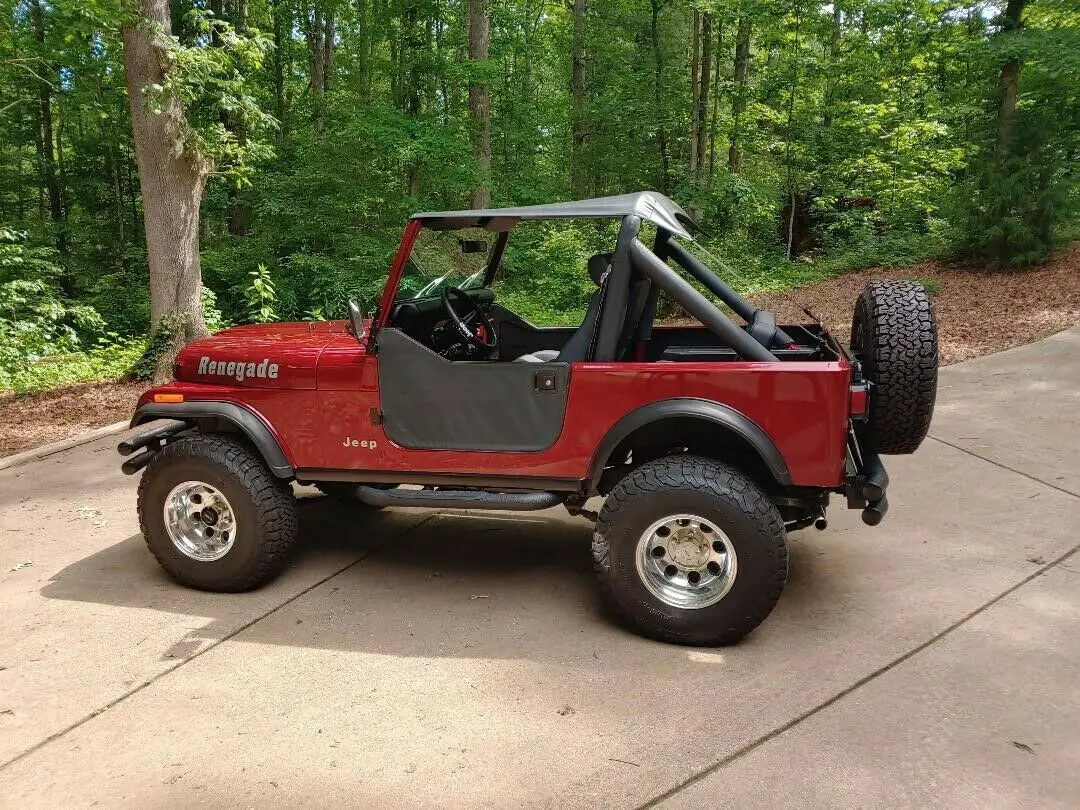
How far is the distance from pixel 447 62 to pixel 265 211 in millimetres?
4248

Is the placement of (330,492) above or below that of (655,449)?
below

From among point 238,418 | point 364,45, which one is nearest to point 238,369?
point 238,418

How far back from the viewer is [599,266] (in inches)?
143

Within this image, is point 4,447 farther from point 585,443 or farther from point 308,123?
point 308,123

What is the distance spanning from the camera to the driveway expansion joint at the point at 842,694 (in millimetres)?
2355

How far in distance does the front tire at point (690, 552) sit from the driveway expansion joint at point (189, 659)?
1.54 m

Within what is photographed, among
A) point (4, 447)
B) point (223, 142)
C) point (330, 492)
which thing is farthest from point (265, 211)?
point (330, 492)

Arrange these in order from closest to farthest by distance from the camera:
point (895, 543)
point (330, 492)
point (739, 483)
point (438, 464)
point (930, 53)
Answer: point (739, 483)
point (438, 464)
point (895, 543)
point (330, 492)
point (930, 53)

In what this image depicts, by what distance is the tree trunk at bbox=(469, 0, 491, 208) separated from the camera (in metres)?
13.5

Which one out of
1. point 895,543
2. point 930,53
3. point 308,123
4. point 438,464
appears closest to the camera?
point 438,464

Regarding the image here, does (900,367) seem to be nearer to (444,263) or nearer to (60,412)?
(444,263)

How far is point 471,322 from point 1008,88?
12.0 meters

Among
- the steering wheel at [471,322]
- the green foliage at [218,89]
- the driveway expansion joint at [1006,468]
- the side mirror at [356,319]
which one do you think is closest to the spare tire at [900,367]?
the driveway expansion joint at [1006,468]

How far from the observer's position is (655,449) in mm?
3582
